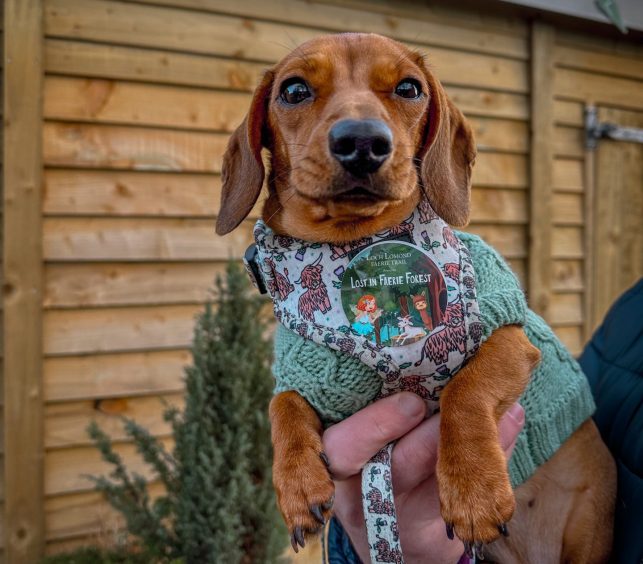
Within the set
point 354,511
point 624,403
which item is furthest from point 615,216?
point 354,511

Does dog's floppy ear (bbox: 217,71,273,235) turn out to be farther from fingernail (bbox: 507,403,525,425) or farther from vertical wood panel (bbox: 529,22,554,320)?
vertical wood panel (bbox: 529,22,554,320)

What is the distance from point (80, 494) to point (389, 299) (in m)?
2.88

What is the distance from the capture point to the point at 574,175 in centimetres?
553

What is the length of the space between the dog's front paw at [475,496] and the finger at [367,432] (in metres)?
0.18

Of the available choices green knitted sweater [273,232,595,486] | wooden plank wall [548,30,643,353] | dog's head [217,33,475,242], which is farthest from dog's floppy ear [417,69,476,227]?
wooden plank wall [548,30,643,353]

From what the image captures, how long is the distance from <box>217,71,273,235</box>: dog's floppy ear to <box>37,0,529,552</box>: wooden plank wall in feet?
6.02

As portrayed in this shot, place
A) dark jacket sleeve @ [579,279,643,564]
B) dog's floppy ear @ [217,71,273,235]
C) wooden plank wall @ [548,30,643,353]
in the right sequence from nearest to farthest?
dark jacket sleeve @ [579,279,643,564] → dog's floppy ear @ [217,71,273,235] → wooden plank wall @ [548,30,643,353]

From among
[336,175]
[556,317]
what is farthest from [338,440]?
[556,317]

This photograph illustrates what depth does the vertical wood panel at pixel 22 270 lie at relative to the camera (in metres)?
3.47

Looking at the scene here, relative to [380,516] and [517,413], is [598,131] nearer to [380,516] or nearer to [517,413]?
[517,413]

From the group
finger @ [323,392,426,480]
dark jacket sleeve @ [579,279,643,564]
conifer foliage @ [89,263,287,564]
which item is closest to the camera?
finger @ [323,392,426,480]

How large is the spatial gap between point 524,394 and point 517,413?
14 cm

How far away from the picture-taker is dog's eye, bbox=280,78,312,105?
71.4 inches

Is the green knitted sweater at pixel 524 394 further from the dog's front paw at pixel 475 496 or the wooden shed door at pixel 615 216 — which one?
the wooden shed door at pixel 615 216
